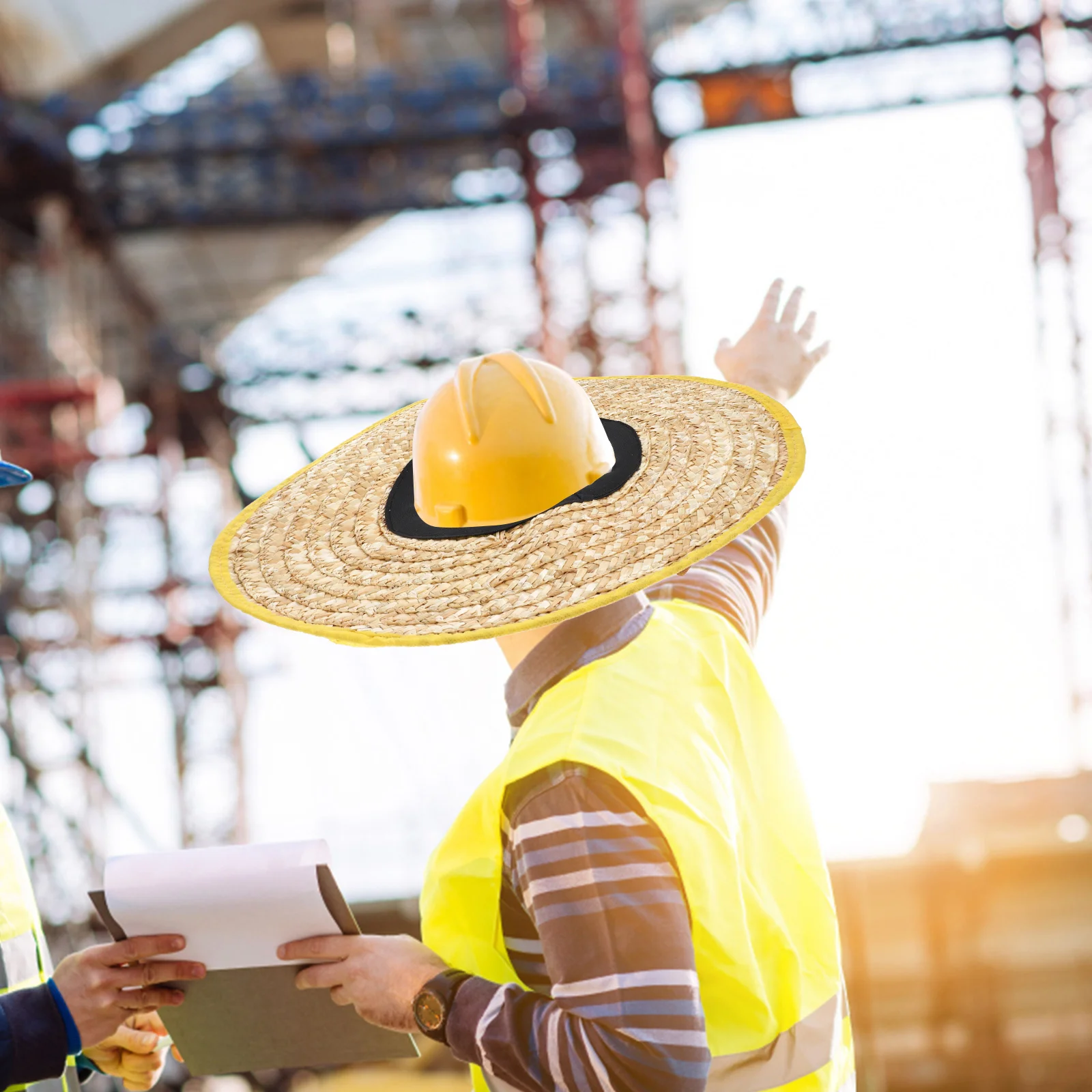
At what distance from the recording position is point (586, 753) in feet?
5.26

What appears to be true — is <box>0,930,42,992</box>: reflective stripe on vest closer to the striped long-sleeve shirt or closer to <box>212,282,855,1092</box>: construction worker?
<box>212,282,855,1092</box>: construction worker

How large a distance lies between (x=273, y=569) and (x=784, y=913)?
32.7 inches

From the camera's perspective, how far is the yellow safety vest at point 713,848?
5.38ft

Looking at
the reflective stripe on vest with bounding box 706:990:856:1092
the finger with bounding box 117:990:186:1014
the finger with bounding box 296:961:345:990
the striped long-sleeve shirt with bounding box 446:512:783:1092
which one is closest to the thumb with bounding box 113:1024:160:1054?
the finger with bounding box 117:990:186:1014

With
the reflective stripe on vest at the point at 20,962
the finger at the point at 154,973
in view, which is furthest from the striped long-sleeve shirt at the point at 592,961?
the reflective stripe on vest at the point at 20,962

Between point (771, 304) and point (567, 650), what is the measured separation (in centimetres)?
110

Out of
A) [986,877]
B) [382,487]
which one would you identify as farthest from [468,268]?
[382,487]

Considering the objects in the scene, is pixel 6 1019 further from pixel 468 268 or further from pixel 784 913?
pixel 468 268

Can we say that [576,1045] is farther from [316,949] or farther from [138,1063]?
[138,1063]

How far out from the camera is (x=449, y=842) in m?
1.81

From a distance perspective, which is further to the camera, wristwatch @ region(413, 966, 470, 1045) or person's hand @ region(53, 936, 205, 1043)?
person's hand @ region(53, 936, 205, 1043)

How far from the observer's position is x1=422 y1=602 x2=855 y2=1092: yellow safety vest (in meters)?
1.64

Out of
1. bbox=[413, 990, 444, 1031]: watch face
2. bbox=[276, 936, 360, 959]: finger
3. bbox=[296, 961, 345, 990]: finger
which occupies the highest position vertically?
bbox=[276, 936, 360, 959]: finger

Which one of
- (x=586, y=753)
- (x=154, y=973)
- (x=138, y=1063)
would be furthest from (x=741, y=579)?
(x=138, y=1063)
